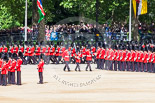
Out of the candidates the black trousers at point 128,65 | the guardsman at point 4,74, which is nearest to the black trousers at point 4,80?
the guardsman at point 4,74

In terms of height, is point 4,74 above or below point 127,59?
below

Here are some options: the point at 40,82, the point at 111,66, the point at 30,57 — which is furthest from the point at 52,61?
the point at 40,82

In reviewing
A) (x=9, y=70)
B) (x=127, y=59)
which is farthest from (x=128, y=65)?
(x=9, y=70)

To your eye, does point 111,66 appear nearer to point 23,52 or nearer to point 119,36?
point 23,52

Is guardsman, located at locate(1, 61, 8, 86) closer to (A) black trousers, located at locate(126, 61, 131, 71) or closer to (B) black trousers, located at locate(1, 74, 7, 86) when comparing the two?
(B) black trousers, located at locate(1, 74, 7, 86)

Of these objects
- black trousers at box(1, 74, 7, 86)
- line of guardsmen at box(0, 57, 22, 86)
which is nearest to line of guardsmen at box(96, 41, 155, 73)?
line of guardsmen at box(0, 57, 22, 86)

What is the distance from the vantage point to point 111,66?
4503cm

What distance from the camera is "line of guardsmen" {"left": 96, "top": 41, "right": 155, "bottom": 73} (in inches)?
1713

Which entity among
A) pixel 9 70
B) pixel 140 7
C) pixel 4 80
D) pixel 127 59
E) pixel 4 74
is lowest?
pixel 4 80

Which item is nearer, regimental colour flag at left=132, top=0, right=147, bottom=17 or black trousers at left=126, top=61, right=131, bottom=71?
black trousers at left=126, top=61, right=131, bottom=71

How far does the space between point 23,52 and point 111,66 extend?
24.8 feet

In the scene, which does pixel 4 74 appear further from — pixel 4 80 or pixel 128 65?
pixel 128 65

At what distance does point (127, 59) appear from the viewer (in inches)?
1745

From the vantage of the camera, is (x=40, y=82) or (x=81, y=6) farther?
(x=81, y=6)
